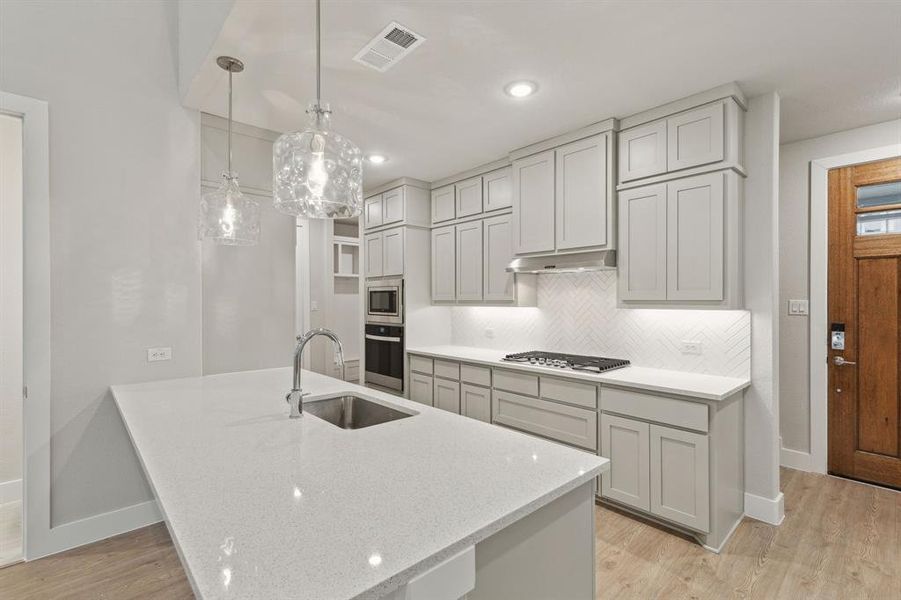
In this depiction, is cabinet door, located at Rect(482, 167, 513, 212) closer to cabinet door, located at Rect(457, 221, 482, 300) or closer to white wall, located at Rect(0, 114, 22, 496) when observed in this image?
cabinet door, located at Rect(457, 221, 482, 300)

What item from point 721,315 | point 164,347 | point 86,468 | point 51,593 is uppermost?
point 721,315

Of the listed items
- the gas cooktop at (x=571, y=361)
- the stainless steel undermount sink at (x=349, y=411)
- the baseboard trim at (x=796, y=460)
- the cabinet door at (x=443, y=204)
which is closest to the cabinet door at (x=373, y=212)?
the cabinet door at (x=443, y=204)

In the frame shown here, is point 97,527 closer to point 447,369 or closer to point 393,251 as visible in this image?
point 447,369

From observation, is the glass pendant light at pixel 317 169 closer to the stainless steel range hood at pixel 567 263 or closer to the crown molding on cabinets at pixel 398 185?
the stainless steel range hood at pixel 567 263

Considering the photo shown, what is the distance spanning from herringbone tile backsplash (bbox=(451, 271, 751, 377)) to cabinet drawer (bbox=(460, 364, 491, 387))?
0.62 meters

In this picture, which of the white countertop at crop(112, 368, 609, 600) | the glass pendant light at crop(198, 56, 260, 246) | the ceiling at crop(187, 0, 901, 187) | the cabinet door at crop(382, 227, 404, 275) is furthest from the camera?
the cabinet door at crop(382, 227, 404, 275)

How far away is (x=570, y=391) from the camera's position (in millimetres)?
2877

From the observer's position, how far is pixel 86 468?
2484 mm


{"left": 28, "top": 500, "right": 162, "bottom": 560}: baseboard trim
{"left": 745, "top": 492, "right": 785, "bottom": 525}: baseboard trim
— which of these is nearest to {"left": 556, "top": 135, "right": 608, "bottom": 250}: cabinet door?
{"left": 745, "top": 492, "right": 785, "bottom": 525}: baseboard trim

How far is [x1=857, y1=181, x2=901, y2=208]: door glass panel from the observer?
2.97m

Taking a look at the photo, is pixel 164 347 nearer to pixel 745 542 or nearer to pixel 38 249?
pixel 38 249

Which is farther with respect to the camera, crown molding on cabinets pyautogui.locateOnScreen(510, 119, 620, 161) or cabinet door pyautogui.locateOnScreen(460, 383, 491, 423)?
cabinet door pyautogui.locateOnScreen(460, 383, 491, 423)

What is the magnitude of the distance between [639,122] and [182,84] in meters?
2.84

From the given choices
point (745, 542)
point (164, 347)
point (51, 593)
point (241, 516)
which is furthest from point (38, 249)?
point (745, 542)
